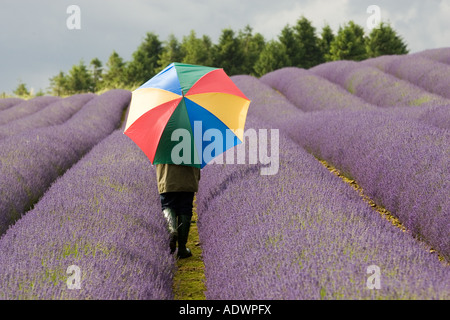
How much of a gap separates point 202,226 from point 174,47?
35.2 metres

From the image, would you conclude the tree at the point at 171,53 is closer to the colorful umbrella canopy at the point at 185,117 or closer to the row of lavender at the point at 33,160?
the row of lavender at the point at 33,160

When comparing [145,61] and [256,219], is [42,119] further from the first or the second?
[145,61]

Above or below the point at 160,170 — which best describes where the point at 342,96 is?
above

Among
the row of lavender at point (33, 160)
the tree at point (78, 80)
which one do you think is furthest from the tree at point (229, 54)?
the row of lavender at point (33, 160)

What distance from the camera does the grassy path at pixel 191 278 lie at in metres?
3.23

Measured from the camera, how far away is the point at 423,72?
13094mm

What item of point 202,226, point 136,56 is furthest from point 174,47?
point 202,226

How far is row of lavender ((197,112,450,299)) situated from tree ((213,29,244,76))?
28.8 m

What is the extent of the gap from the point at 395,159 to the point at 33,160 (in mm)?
4522

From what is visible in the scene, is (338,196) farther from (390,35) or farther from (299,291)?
(390,35)

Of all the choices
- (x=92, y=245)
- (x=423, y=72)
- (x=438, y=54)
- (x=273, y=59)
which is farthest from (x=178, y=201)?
(x=273, y=59)

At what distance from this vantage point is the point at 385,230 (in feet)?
8.92

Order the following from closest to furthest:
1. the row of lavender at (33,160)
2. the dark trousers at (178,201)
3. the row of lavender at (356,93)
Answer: the dark trousers at (178,201), the row of lavender at (33,160), the row of lavender at (356,93)

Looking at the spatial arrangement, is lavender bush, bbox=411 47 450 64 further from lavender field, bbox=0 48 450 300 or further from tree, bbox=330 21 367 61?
lavender field, bbox=0 48 450 300
